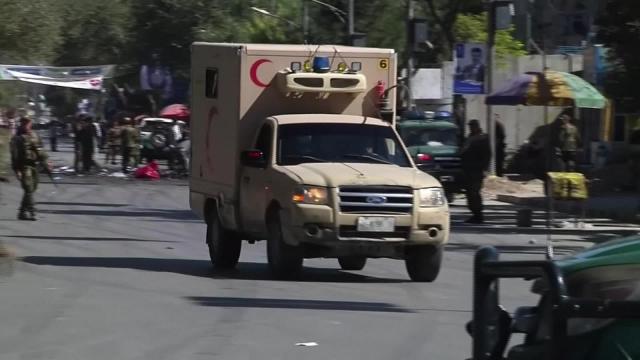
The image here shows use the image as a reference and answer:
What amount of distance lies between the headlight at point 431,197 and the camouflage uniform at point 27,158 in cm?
1121

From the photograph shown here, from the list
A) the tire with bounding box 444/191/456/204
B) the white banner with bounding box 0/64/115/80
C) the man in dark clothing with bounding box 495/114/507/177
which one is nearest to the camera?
the tire with bounding box 444/191/456/204

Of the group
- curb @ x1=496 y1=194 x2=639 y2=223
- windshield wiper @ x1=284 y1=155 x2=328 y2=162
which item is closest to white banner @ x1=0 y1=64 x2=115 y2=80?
curb @ x1=496 y1=194 x2=639 y2=223

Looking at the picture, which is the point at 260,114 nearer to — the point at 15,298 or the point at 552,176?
the point at 15,298

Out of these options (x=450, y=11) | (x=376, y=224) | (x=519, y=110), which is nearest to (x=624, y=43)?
(x=376, y=224)

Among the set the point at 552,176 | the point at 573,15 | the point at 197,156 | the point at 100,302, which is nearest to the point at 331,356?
the point at 100,302

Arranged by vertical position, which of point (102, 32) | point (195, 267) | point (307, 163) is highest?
point (102, 32)

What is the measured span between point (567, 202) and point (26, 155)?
10486mm

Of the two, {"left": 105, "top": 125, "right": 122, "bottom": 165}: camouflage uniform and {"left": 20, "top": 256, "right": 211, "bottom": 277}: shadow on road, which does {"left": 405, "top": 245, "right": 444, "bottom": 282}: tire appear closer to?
{"left": 20, "top": 256, "right": 211, "bottom": 277}: shadow on road

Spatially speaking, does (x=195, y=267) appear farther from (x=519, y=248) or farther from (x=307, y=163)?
(x=519, y=248)

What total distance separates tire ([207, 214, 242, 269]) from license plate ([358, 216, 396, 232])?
2514 millimetres

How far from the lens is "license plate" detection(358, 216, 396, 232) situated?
1416cm

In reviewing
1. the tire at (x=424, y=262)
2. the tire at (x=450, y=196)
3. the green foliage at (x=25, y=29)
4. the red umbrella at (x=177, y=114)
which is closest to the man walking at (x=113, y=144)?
the red umbrella at (x=177, y=114)

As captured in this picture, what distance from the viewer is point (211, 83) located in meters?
16.6

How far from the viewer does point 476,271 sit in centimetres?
532
